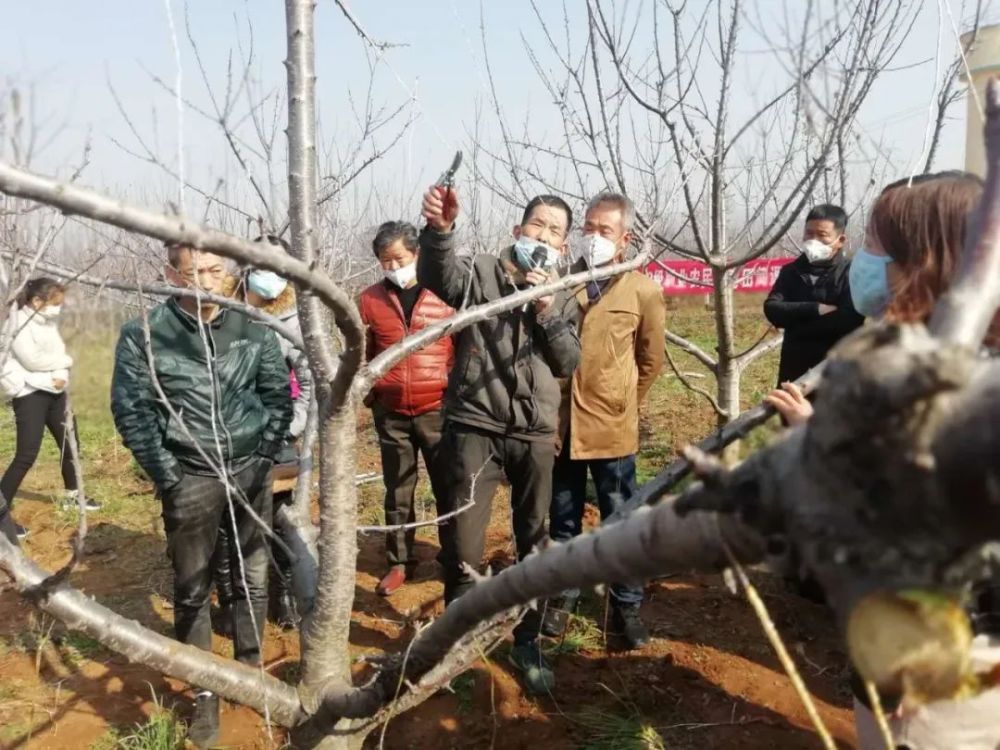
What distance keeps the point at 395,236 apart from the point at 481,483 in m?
1.55

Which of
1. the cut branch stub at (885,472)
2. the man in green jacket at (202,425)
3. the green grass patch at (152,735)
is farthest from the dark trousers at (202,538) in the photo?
the cut branch stub at (885,472)

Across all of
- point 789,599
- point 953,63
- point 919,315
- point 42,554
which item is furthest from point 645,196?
point 42,554

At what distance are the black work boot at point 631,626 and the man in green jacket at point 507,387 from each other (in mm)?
527

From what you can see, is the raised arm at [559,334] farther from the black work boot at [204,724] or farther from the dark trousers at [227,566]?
the black work boot at [204,724]

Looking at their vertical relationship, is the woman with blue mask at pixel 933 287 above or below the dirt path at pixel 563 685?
above

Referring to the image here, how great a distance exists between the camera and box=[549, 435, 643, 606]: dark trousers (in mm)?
3082

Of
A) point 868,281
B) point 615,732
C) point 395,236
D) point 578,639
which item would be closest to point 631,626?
point 578,639

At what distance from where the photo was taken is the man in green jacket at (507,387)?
8.61 ft

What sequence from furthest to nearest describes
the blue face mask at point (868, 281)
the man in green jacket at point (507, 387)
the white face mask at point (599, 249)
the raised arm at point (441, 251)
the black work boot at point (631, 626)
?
the black work boot at point (631, 626)
the white face mask at point (599, 249)
the man in green jacket at point (507, 387)
the raised arm at point (441, 251)
the blue face mask at point (868, 281)

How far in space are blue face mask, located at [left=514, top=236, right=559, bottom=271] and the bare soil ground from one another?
1.37m

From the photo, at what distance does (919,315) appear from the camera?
1119 mm

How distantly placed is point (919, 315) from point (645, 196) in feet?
8.38

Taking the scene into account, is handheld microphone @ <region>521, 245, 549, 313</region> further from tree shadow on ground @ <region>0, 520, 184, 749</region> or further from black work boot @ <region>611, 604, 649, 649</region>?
tree shadow on ground @ <region>0, 520, 184, 749</region>

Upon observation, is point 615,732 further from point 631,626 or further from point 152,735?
point 152,735
